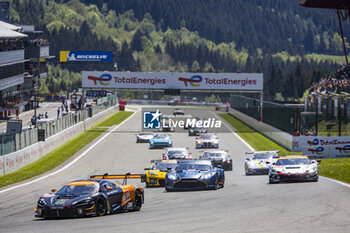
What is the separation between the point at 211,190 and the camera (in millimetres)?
24484

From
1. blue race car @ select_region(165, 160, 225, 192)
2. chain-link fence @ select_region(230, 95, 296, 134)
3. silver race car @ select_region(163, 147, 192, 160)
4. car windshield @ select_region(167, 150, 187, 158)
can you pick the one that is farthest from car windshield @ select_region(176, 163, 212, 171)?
chain-link fence @ select_region(230, 95, 296, 134)

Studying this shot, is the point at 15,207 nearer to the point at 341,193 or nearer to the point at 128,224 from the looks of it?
the point at 128,224

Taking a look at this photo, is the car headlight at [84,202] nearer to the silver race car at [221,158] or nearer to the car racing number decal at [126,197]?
the car racing number decal at [126,197]

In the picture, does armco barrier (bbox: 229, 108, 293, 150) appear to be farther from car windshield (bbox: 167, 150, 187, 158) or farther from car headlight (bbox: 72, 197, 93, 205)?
car headlight (bbox: 72, 197, 93, 205)

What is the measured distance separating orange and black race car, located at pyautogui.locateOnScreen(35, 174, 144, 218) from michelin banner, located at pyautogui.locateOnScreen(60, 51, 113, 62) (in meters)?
145

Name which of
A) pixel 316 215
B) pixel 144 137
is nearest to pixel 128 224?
pixel 316 215

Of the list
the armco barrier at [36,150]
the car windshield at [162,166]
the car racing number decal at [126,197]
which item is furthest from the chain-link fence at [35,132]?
the car racing number decal at [126,197]

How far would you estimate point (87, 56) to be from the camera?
545ft

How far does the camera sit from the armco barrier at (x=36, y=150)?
37.6 metres

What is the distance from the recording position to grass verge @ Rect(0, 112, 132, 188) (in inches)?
1380

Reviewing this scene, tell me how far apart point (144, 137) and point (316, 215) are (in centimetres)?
4339

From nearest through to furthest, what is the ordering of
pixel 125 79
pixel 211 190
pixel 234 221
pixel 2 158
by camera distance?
pixel 234 221 → pixel 211 190 → pixel 2 158 → pixel 125 79

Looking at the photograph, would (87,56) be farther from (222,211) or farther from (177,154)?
(222,211)

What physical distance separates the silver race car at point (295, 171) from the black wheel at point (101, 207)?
9798 millimetres
